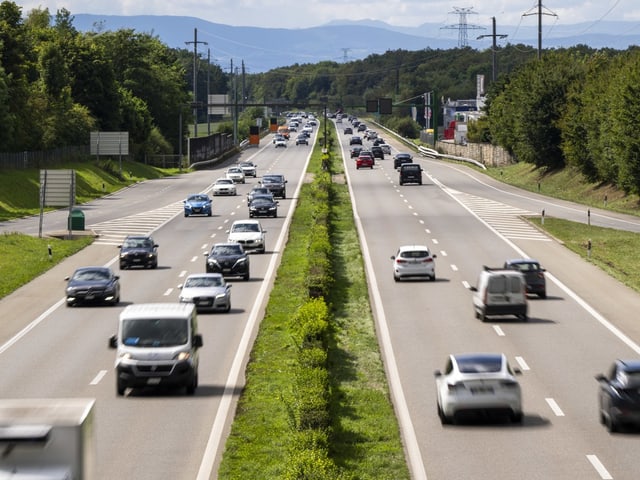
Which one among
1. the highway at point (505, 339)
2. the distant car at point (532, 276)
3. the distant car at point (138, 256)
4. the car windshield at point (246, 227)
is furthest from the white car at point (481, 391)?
the car windshield at point (246, 227)

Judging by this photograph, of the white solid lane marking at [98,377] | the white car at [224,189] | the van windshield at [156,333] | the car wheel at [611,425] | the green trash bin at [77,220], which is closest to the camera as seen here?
the car wheel at [611,425]

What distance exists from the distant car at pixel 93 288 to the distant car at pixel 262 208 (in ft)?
117

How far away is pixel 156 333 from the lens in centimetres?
2998

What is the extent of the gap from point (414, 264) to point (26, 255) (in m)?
20.4

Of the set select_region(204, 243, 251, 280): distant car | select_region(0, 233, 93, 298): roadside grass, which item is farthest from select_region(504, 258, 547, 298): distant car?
select_region(0, 233, 93, 298): roadside grass

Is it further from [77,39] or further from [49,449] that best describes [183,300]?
[77,39]

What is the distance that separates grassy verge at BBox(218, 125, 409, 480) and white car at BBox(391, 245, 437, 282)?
219cm

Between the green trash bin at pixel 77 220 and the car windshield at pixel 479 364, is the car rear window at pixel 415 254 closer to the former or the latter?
the car windshield at pixel 479 364

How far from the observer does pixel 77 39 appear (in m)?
147

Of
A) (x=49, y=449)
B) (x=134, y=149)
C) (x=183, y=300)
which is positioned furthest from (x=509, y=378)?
(x=134, y=149)

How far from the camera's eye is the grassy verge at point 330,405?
22609 mm

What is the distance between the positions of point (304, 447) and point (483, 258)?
40179mm

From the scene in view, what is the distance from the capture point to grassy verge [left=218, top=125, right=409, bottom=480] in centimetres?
2261

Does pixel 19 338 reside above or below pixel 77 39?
below
